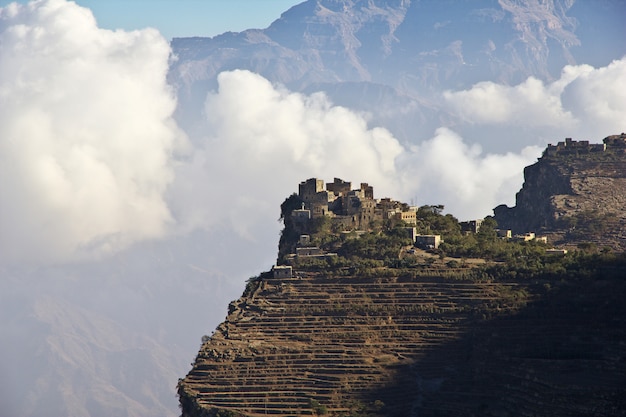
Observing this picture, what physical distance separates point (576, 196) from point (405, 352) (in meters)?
47.4

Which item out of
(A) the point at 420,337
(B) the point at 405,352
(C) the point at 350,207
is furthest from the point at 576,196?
(B) the point at 405,352

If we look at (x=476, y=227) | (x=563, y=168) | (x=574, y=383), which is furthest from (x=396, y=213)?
(x=563, y=168)

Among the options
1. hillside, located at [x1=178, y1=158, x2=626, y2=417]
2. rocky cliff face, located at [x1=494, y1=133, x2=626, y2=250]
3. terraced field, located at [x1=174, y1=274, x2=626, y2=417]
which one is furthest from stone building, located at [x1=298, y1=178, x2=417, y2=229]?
rocky cliff face, located at [x1=494, y1=133, x2=626, y2=250]

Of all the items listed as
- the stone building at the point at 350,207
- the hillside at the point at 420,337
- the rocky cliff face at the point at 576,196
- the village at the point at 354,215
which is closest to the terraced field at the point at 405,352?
the hillside at the point at 420,337

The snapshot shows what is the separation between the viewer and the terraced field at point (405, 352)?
62553 millimetres

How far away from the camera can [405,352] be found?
Result: 68438mm

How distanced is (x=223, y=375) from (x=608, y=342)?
1950 centimetres

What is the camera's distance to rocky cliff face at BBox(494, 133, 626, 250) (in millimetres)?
105125

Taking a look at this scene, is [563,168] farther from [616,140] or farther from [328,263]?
[328,263]

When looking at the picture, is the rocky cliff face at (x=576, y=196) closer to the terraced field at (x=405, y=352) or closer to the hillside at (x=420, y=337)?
the hillside at (x=420, y=337)

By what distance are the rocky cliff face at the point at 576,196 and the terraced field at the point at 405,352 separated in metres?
33.4

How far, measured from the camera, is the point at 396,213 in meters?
85.2

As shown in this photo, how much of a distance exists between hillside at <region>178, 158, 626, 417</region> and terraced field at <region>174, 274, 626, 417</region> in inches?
2.9

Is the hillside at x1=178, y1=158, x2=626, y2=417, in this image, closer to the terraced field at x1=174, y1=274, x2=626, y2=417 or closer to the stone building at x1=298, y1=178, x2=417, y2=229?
the terraced field at x1=174, y1=274, x2=626, y2=417
